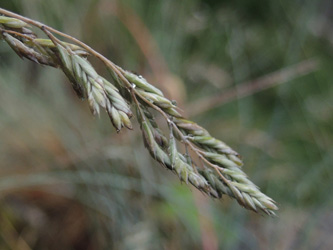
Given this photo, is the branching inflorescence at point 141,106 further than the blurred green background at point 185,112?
No

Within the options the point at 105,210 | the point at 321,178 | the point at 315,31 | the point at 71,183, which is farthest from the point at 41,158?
the point at 315,31

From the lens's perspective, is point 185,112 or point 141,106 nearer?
point 141,106

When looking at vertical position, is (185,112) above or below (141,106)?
below

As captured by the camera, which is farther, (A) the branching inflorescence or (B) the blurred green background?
(B) the blurred green background

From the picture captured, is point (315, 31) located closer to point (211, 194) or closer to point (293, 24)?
point (293, 24)
